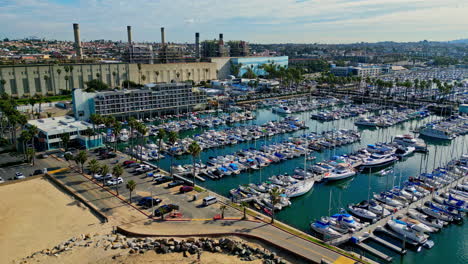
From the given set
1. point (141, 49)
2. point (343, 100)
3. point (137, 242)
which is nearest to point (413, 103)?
point (343, 100)

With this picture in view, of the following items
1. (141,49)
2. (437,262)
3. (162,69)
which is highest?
(141,49)

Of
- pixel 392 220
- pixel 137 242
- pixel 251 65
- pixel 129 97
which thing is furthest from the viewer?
pixel 251 65

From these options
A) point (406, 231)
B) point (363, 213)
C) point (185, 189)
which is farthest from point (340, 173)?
point (185, 189)

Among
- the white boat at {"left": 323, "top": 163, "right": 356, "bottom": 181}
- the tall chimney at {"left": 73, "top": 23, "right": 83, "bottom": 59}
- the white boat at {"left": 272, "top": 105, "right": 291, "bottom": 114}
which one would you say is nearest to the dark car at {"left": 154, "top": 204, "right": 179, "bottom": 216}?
the white boat at {"left": 323, "top": 163, "right": 356, "bottom": 181}

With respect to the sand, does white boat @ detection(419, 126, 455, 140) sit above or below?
above

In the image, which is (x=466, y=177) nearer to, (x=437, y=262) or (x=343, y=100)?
(x=437, y=262)

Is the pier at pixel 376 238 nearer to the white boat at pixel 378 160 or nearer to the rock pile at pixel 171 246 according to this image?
the rock pile at pixel 171 246

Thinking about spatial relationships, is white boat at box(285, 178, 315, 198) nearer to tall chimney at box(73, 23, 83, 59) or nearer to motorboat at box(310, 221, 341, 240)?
motorboat at box(310, 221, 341, 240)
